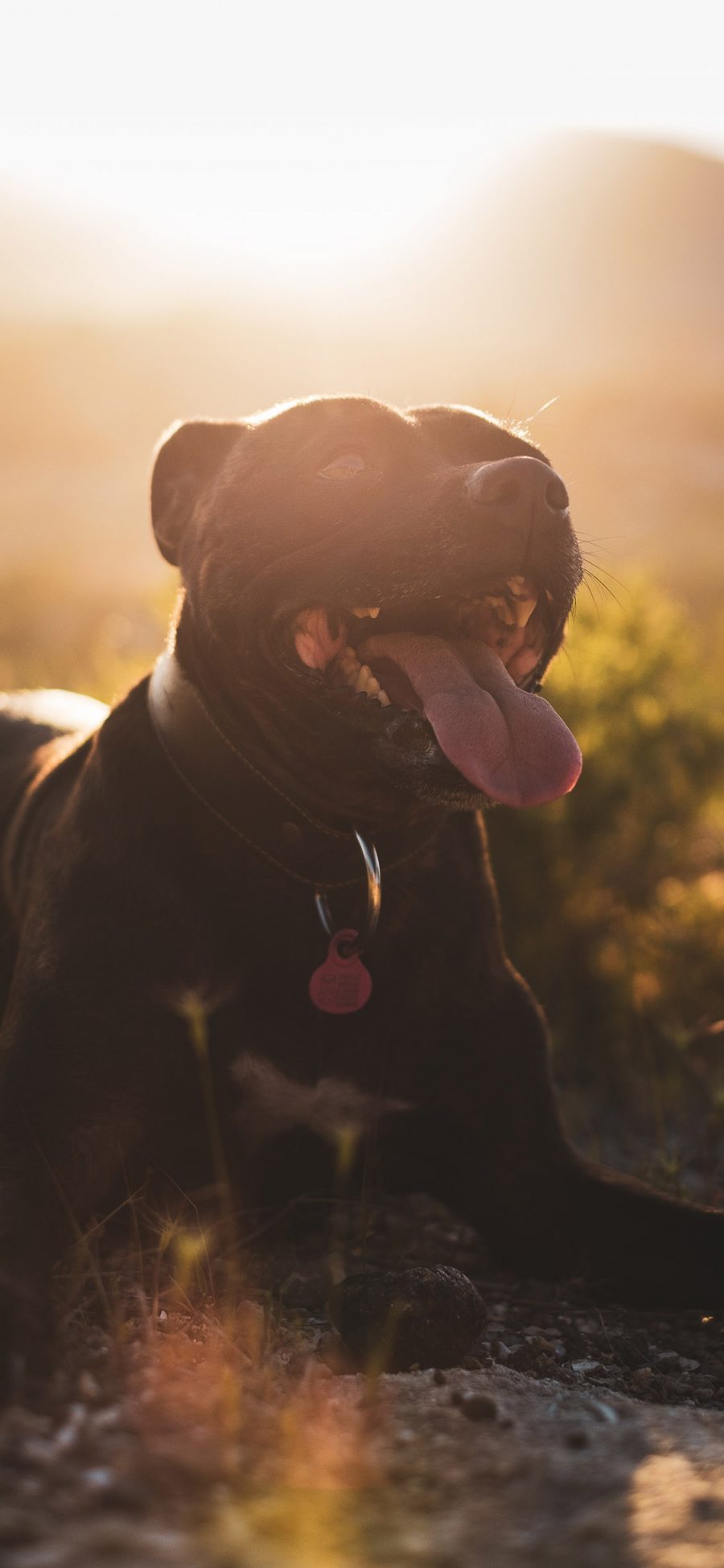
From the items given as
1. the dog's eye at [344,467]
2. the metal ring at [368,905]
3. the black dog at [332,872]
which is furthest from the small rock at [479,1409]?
the dog's eye at [344,467]

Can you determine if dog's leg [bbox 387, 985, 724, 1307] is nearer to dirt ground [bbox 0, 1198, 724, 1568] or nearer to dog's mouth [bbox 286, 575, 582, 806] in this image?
dirt ground [bbox 0, 1198, 724, 1568]

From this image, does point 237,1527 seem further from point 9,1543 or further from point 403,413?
point 403,413

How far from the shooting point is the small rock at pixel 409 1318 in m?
2.28

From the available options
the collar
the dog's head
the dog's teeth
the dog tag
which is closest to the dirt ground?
the dog tag

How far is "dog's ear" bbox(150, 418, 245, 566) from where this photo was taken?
11.0 ft

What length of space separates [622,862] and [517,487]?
3.19 metres

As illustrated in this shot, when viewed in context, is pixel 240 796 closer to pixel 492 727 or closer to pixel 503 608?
pixel 492 727

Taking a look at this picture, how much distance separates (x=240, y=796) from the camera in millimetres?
2766

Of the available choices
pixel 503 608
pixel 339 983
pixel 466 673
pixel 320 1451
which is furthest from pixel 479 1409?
pixel 503 608

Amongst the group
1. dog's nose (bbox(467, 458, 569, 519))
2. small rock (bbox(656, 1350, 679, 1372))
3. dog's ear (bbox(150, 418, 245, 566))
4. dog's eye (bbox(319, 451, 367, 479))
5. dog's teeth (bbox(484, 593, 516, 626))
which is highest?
dog's nose (bbox(467, 458, 569, 519))

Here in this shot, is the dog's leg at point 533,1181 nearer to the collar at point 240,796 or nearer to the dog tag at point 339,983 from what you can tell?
the dog tag at point 339,983

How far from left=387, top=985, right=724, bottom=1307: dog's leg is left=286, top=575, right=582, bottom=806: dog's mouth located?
Result: 0.59 m

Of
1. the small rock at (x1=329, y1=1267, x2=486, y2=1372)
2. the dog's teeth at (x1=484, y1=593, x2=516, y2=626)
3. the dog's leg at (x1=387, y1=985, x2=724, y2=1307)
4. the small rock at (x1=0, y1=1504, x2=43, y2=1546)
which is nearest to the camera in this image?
the small rock at (x1=0, y1=1504, x2=43, y2=1546)

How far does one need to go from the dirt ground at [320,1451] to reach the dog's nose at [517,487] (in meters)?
1.58
